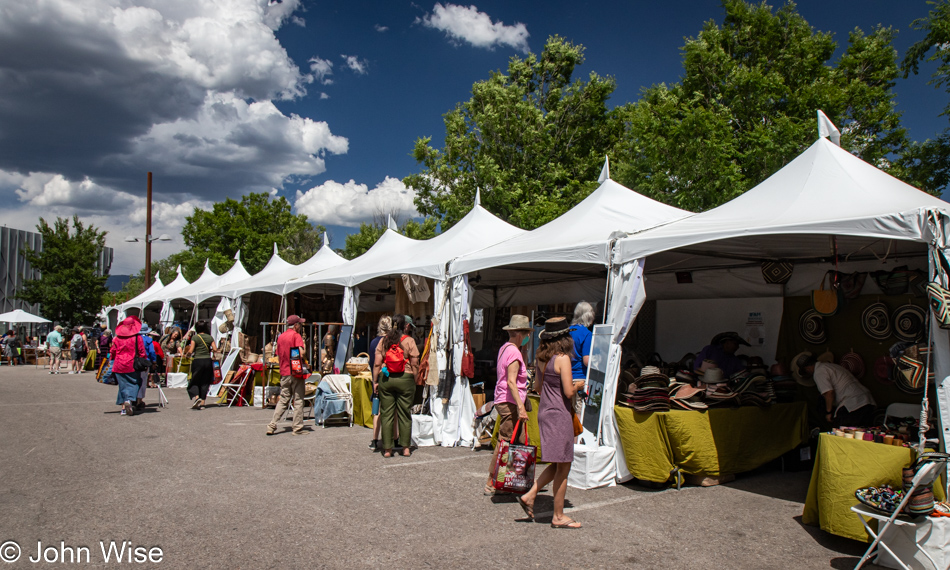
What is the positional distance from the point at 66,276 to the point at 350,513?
30623 mm

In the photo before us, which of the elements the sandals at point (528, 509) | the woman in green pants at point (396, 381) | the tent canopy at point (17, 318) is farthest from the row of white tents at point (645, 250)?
the tent canopy at point (17, 318)

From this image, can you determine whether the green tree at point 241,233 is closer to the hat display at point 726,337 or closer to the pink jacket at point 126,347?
the pink jacket at point 126,347

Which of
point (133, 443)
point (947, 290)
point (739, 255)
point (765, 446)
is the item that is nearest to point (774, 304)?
point (739, 255)

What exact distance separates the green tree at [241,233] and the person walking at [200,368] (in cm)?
2349

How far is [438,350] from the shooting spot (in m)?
8.17

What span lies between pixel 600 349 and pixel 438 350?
9.07 feet

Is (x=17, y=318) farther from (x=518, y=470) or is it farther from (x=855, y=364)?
(x=855, y=364)

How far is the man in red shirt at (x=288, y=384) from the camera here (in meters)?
8.43

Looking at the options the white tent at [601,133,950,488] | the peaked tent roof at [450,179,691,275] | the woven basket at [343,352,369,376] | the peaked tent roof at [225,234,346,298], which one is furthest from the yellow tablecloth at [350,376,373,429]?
the white tent at [601,133,950,488]

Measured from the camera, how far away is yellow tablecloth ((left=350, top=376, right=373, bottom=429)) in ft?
30.8

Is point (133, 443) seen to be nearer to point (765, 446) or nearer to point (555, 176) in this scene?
point (765, 446)

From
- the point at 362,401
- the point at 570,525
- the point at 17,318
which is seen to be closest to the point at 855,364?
the point at 570,525

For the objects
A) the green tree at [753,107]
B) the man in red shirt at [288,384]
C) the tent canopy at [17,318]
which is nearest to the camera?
the man in red shirt at [288,384]

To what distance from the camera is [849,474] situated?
4.29m
